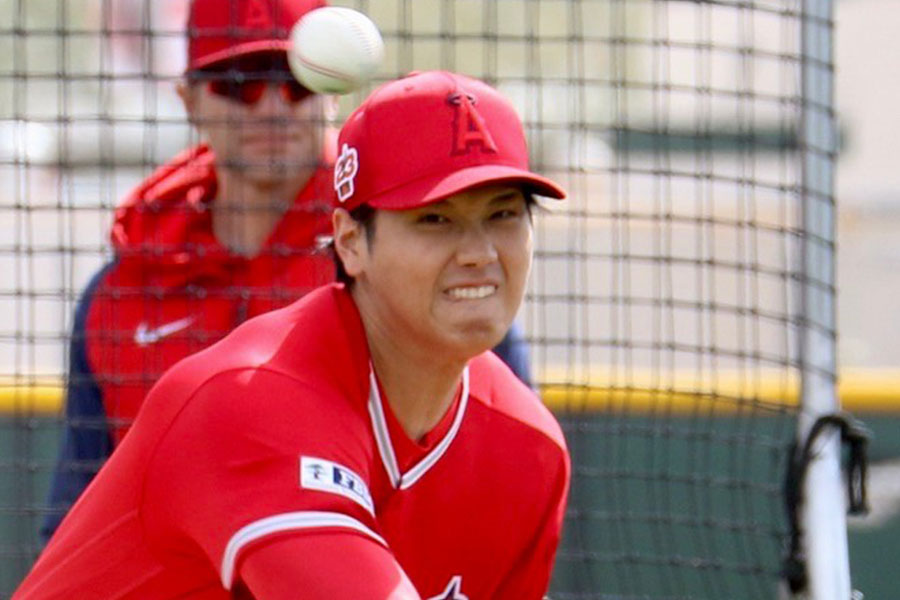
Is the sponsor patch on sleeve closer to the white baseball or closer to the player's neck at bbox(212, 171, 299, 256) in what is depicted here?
the white baseball

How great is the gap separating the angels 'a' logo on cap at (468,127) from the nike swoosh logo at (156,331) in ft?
4.94

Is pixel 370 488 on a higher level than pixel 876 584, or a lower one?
higher

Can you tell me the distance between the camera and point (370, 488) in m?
3.14

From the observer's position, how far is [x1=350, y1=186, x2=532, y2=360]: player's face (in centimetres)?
312

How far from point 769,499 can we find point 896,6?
44.7ft

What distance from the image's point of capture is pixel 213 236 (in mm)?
4555

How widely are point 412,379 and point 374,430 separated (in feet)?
0.43

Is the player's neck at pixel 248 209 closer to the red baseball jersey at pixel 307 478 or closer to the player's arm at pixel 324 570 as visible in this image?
the red baseball jersey at pixel 307 478

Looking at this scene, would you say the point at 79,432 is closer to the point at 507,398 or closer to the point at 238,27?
the point at 238,27

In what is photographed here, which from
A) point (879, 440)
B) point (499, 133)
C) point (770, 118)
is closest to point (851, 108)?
point (770, 118)

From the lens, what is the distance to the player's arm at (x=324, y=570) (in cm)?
281

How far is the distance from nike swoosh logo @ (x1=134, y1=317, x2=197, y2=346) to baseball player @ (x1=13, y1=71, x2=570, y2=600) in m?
1.24

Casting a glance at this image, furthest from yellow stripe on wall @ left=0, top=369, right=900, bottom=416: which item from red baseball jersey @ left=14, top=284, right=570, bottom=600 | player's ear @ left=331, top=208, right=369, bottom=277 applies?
player's ear @ left=331, top=208, right=369, bottom=277

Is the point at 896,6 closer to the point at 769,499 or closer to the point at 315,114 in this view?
the point at 769,499
